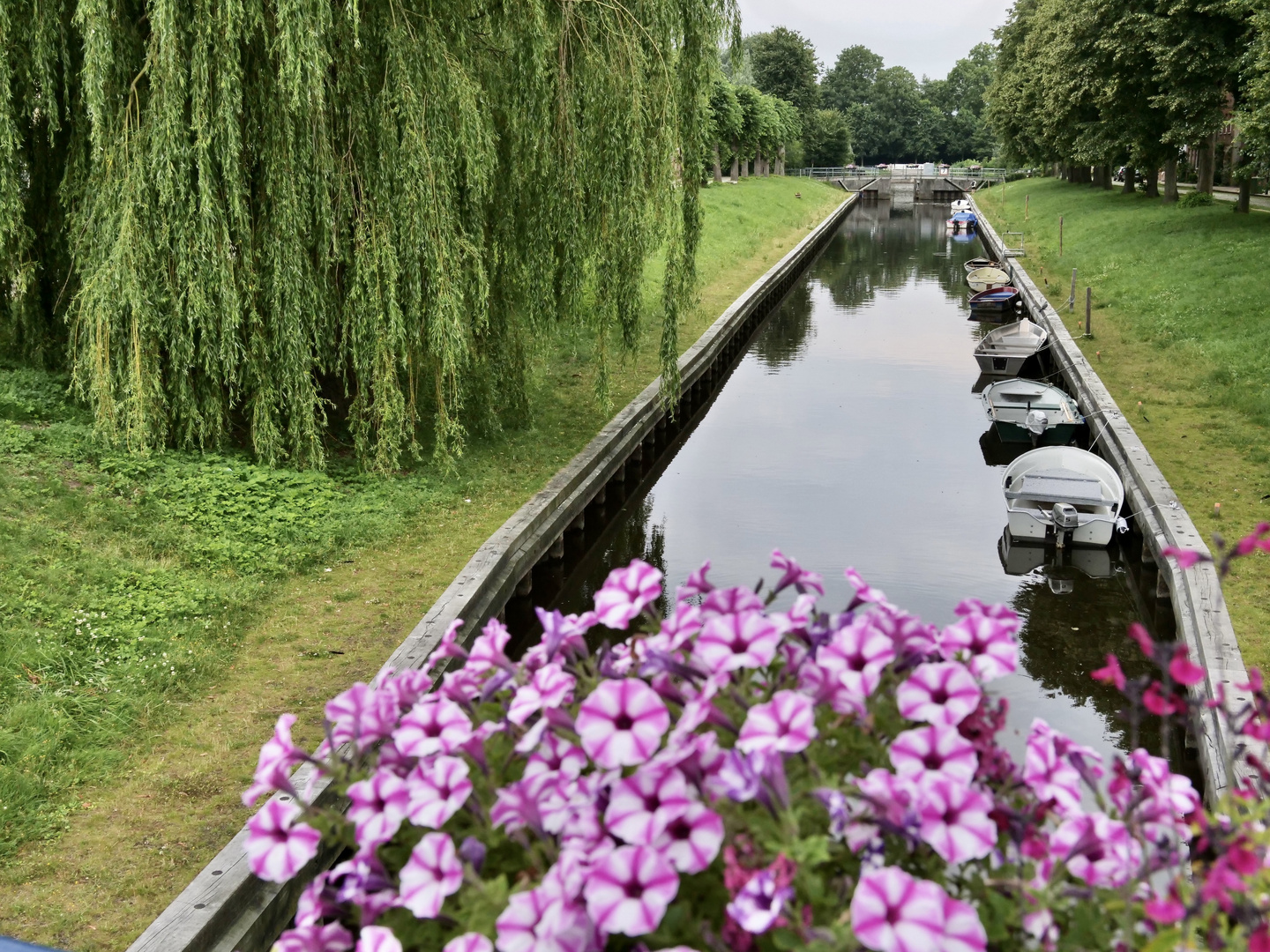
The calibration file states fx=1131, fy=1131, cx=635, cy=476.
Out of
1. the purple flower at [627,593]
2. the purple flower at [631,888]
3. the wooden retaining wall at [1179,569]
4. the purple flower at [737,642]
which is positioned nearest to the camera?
the purple flower at [631,888]

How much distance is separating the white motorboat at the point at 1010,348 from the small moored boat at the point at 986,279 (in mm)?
9782

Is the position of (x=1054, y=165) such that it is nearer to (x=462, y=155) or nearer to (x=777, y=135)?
(x=777, y=135)

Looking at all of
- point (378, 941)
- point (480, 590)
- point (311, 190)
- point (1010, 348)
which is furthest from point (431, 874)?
point (1010, 348)

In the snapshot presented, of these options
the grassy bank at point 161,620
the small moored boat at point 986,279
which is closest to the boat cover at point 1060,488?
the grassy bank at point 161,620

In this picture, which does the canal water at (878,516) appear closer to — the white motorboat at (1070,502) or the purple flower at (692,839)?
the white motorboat at (1070,502)

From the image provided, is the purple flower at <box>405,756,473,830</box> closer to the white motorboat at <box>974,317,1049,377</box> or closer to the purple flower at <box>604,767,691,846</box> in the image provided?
the purple flower at <box>604,767,691,846</box>

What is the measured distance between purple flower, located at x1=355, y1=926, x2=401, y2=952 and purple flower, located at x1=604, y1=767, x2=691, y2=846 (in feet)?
1.49

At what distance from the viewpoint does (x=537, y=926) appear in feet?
6.64

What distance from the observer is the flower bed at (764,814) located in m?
1.98

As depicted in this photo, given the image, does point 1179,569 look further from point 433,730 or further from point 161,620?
point 161,620

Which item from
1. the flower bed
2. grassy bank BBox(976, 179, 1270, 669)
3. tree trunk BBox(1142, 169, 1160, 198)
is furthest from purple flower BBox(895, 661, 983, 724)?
tree trunk BBox(1142, 169, 1160, 198)

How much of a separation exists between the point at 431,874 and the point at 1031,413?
16.0 meters

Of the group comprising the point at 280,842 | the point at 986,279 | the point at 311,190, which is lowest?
the point at 986,279

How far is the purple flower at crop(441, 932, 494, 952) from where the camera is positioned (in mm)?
2066
